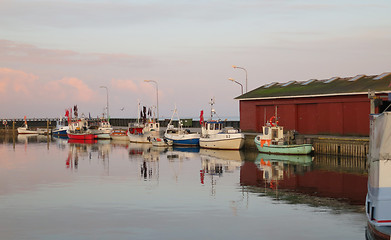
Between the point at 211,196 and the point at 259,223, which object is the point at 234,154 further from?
the point at 259,223

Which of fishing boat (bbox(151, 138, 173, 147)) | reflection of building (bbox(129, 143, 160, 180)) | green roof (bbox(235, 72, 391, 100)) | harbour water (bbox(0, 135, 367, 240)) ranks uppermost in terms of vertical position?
green roof (bbox(235, 72, 391, 100))

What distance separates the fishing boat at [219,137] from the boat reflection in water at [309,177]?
9985 millimetres

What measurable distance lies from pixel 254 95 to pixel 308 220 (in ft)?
141

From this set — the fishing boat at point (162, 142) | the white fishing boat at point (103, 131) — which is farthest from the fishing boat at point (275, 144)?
the white fishing boat at point (103, 131)

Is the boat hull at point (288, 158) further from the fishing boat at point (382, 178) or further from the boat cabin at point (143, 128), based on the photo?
the fishing boat at point (382, 178)

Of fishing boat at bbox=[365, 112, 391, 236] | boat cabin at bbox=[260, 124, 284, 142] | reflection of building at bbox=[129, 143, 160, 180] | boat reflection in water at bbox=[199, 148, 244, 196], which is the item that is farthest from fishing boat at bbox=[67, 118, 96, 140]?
fishing boat at bbox=[365, 112, 391, 236]

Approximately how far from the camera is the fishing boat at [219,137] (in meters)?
58.0

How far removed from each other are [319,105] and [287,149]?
22.9 feet

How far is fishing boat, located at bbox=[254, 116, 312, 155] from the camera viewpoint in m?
49.3

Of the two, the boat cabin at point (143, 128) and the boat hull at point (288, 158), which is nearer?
the boat hull at point (288, 158)

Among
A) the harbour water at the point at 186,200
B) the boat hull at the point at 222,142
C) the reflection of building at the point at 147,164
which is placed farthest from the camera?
the boat hull at the point at 222,142

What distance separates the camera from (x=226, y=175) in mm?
37812

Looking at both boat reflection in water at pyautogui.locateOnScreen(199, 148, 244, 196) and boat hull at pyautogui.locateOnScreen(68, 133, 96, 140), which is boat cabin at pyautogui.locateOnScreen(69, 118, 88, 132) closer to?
boat hull at pyautogui.locateOnScreen(68, 133, 96, 140)

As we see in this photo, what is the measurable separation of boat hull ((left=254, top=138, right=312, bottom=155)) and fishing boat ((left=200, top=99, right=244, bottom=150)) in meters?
4.72
